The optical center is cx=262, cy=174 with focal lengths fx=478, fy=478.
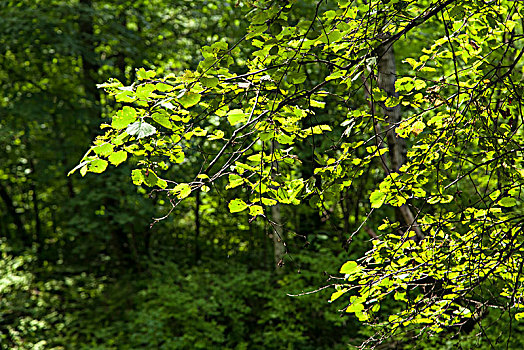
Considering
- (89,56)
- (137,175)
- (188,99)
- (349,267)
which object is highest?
(89,56)

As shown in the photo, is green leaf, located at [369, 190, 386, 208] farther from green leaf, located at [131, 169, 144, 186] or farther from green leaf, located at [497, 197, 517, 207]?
green leaf, located at [131, 169, 144, 186]

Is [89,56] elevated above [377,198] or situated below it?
above

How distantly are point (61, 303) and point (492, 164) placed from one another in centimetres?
701

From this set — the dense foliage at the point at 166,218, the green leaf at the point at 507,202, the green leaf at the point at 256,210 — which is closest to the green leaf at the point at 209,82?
the green leaf at the point at 256,210

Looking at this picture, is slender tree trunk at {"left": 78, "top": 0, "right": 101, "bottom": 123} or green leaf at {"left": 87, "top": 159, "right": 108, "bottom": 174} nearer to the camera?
green leaf at {"left": 87, "top": 159, "right": 108, "bottom": 174}

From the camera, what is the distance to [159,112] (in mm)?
1569

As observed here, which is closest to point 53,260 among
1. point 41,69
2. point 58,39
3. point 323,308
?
point 41,69

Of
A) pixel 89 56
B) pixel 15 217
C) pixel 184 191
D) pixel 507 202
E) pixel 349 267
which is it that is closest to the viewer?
pixel 184 191

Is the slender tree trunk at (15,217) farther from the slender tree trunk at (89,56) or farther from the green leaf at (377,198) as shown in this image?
the green leaf at (377,198)

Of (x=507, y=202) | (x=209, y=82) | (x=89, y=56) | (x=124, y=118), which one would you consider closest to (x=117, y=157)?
(x=124, y=118)

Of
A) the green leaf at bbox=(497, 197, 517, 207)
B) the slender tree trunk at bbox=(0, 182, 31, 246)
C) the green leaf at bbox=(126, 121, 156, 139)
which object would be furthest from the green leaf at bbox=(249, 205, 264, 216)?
the slender tree trunk at bbox=(0, 182, 31, 246)

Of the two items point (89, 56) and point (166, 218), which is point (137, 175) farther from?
point (89, 56)

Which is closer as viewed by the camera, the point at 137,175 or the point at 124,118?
the point at 124,118

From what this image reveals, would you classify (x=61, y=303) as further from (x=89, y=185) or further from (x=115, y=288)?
(x=89, y=185)
